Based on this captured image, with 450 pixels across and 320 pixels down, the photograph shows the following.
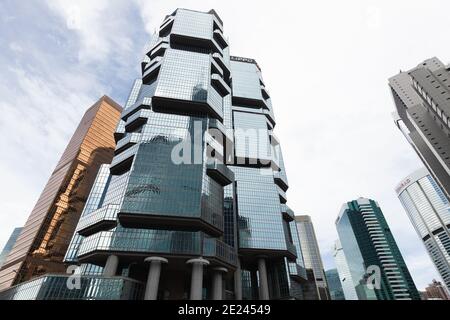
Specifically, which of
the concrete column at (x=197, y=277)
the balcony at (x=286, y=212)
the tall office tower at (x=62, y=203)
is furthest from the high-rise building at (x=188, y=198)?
the tall office tower at (x=62, y=203)

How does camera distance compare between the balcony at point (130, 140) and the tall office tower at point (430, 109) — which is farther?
the tall office tower at point (430, 109)

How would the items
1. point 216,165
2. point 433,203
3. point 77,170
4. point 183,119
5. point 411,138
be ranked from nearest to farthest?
1. point 216,165
2. point 183,119
3. point 77,170
4. point 411,138
5. point 433,203

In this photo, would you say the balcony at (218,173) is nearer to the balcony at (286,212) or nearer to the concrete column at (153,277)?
the concrete column at (153,277)

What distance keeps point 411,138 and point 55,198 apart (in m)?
185

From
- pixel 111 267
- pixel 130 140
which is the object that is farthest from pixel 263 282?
pixel 130 140

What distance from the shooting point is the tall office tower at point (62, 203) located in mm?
101875

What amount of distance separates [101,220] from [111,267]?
470 inches

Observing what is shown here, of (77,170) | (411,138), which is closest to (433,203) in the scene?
(411,138)

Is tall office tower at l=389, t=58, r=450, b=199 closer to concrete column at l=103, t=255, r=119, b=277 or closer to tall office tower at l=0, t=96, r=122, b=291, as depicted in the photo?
concrete column at l=103, t=255, r=119, b=277

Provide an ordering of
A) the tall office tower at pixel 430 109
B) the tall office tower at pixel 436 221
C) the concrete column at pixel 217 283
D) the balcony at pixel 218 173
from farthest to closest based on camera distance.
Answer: the tall office tower at pixel 436 221 < the tall office tower at pixel 430 109 < the balcony at pixel 218 173 < the concrete column at pixel 217 283

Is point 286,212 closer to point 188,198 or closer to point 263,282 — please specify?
point 263,282

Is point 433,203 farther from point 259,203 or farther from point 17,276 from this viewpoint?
point 17,276

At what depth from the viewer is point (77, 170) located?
129 metres

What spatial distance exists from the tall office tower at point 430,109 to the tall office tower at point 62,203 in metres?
146
